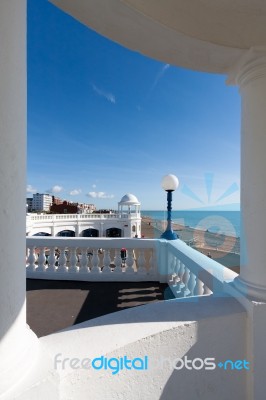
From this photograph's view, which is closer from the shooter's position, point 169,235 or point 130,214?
point 169,235

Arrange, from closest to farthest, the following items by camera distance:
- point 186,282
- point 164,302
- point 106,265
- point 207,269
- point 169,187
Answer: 1. point 164,302
2. point 207,269
3. point 186,282
4. point 106,265
5. point 169,187

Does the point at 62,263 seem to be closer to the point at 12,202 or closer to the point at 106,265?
the point at 106,265

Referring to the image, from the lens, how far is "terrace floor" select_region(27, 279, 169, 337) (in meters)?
2.97

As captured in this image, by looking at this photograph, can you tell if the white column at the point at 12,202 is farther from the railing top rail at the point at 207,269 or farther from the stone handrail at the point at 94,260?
the stone handrail at the point at 94,260

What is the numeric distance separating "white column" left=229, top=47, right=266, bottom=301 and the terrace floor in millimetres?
2196

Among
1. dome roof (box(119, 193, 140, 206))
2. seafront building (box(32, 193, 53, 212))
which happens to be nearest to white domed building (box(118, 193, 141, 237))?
dome roof (box(119, 193, 140, 206))

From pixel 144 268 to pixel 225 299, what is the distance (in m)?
2.72

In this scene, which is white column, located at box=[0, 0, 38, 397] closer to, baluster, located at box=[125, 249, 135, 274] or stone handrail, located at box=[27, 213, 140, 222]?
baluster, located at box=[125, 249, 135, 274]

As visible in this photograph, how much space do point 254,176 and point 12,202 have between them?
179 centimetres

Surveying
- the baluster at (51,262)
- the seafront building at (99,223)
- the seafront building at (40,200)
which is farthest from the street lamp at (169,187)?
the seafront building at (40,200)

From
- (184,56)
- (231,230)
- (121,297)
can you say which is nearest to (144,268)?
(121,297)

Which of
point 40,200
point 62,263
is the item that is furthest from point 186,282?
point 40,200

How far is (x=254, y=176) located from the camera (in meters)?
1.83

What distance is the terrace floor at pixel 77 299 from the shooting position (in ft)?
9.73
